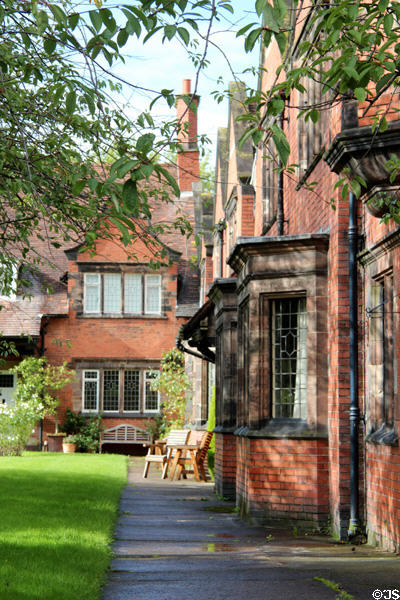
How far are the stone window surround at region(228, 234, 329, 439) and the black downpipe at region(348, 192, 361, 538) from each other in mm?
804

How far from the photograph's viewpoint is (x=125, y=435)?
1289 inches

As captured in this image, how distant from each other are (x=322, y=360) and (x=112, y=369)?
22.4 meters

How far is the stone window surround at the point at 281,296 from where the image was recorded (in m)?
11.6

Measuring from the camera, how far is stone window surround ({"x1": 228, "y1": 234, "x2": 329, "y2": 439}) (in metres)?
11.6

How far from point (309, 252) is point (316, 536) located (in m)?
3.73

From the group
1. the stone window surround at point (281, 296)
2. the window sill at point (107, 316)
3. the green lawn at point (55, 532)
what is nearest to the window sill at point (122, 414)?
the window sill at point (107, 316)

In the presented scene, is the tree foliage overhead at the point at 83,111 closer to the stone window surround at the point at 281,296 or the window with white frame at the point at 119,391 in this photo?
the stone window surround at the point at 281,296

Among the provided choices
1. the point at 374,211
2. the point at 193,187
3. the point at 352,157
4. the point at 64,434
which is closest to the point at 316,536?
the point at 374,211

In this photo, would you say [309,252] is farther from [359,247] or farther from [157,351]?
[157,351]

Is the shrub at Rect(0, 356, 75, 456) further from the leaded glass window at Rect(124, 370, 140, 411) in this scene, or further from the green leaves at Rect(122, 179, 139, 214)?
the green leaves at Rect(122, 179, 139, 214)

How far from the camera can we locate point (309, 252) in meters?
11.8

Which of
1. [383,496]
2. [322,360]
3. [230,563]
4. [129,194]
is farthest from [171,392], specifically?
[129,194]

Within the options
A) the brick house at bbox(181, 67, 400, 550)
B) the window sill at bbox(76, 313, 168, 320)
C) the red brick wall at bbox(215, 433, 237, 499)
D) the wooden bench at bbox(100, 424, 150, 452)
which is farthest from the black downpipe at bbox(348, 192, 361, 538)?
the window sill at bbox(76, 313, 168, 320)

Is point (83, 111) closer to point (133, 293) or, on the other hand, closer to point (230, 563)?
point (230, 563)
